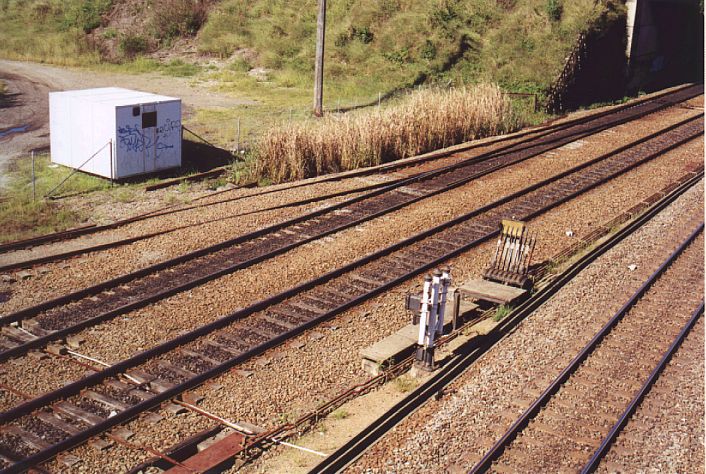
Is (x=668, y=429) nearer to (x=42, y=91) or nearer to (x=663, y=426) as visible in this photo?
(x=663, y=426)

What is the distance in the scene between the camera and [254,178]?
787 inches

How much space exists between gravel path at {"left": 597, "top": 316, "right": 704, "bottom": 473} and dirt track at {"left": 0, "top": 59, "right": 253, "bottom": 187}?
57.8 feet

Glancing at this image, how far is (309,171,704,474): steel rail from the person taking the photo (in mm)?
8133

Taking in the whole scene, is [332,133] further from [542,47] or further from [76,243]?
[542,47]

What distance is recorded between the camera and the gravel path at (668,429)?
835 cm

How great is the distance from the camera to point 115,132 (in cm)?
1928

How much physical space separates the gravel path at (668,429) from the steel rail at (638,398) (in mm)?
53

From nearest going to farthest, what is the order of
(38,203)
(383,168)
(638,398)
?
(638,398) → (38,203) → (383,168)

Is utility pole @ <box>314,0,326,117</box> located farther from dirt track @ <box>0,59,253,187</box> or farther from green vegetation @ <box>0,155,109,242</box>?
green vegetation @ <box>0,155,109,242</box>

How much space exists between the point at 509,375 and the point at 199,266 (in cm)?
596

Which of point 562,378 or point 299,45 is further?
point 299,45

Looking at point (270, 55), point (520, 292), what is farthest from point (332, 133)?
point (270, 55)

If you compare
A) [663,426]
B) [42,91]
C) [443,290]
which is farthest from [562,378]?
[42,91]

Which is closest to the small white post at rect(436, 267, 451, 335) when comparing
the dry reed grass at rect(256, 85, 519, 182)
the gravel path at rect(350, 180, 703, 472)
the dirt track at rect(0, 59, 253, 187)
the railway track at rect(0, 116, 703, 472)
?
the gravel path at rect(350, 180, 703, 472)
